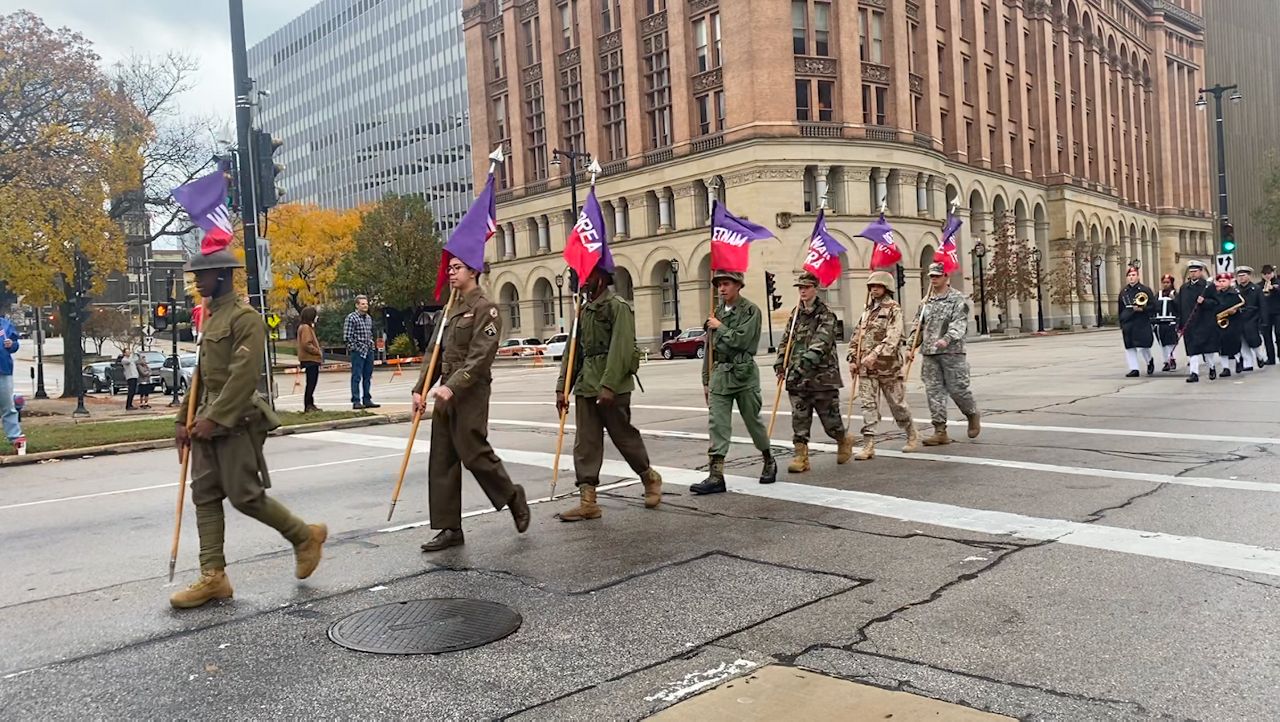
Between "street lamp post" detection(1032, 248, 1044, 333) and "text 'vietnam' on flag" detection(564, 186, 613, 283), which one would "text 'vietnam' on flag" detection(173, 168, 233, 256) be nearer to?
"text 'vietnam' on flag" detection(564, 186, 613, 283)

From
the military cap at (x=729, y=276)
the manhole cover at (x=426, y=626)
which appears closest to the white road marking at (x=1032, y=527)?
the military cap at (x=729, y=276)

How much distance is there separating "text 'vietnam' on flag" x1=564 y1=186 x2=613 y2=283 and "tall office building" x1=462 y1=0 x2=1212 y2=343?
4019cm

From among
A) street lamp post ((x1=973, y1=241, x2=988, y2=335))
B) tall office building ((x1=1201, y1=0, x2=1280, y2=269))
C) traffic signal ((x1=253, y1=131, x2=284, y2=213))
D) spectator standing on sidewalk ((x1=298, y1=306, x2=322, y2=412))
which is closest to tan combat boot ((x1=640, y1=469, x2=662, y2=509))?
traffic signal ((x1=253, y1=131, x2=284, y2=213))

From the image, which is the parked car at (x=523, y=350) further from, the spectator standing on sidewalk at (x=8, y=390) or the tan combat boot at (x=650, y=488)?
the tan combat boot at (x=650, y=488)

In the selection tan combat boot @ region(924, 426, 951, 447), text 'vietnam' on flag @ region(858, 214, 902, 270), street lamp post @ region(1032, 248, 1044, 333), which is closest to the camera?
tan combat boot @ region(924, 426, 951, 447)

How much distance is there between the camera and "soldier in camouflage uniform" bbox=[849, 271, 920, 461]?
9727mm

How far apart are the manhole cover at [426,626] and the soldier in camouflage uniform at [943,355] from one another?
659cm

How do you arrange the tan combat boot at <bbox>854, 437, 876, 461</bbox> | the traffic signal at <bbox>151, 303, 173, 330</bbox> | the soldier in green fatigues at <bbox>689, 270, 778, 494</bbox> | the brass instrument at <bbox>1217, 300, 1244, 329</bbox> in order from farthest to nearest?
the traffic signal at <bbox>151, 303, 173, 330</bbox> → the brass instrument at <bbox>1217, 300, 1244, 329</bbox> → the tan combat boot at <bbox>854, 437, 876, 461</bbox> → the soldier in green fatigues at <bbox>689, 270, 778, 494</bbox>

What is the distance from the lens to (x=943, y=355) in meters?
10.3

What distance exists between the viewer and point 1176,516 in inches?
253

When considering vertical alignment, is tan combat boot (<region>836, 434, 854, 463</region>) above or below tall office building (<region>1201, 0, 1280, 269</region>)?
below

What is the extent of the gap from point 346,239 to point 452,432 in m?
59.9

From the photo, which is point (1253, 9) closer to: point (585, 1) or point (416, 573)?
point (585, 1)

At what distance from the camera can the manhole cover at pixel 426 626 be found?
437 cm
